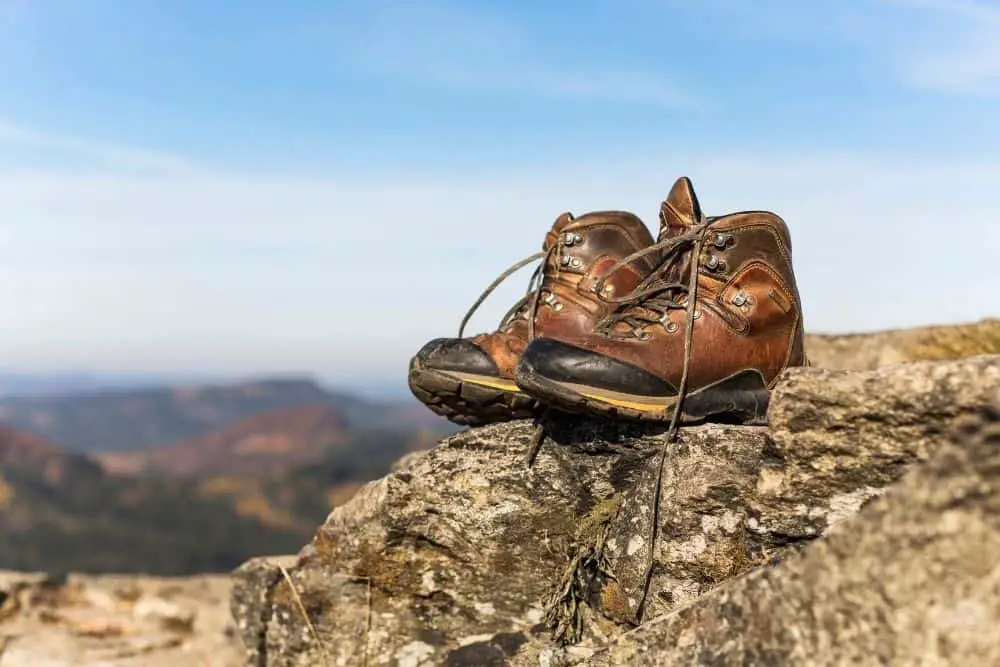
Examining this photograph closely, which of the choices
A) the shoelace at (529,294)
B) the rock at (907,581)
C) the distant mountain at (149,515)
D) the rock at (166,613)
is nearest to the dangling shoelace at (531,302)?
the shoelace at (529,294)

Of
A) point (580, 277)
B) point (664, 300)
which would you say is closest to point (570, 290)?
point (580, 277)

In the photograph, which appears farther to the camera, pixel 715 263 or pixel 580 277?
pixel 580 277

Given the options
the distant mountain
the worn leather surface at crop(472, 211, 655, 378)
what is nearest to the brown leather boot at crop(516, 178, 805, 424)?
the worn leather surface at crop(472, 211, 655, 378)

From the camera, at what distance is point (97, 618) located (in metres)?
7.15

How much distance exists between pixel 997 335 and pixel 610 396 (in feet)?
18.5

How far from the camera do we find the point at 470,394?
13.4 feet

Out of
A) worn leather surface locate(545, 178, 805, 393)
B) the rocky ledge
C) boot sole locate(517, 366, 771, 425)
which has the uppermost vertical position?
worn leather surface locate(545, 178, 805, 393)

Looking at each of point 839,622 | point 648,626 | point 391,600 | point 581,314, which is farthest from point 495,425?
point 839,622

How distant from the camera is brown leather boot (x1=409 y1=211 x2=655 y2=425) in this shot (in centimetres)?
405

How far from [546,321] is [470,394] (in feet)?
1.58

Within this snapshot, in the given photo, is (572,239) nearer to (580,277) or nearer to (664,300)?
(580,277)

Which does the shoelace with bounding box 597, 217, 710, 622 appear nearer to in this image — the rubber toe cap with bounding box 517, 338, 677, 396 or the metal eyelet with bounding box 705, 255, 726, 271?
the metal eyelet with bounding box 705, 255, 726, 271

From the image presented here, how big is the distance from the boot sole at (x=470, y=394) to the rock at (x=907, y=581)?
1909mm

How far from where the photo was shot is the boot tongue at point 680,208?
→ 3846 millimetres
